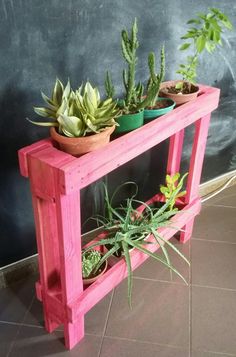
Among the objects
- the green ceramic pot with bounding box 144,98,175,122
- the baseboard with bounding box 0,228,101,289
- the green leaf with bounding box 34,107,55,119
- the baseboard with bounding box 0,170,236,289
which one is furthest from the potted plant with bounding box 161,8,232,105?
the baseboard with bounding box 0,228,101,289

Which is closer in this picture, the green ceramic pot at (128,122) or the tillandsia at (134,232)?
the green ceramic pot at (128,122)

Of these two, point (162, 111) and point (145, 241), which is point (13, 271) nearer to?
point (145, 241)

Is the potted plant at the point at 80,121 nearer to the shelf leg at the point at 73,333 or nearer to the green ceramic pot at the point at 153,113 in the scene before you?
the green ceramic pot at the point at 153,113

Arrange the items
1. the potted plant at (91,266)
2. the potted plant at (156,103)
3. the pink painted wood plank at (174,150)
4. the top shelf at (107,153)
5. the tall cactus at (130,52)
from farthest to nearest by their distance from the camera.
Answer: the pink painted wood plank at (174,150) → the potted plant at (91,266) → the potted plant at (156,103) → the tall cactus at (130,52) → the top shelf at (107,153)

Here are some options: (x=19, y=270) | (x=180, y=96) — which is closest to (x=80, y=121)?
(x=180, y=96)

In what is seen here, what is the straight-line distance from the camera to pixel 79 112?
0.97 meters

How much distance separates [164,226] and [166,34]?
767mm

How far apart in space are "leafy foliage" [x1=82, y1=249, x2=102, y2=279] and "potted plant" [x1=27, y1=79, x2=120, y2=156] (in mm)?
474

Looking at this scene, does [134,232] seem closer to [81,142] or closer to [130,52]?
[81,142]

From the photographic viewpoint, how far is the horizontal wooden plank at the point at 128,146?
0.93m

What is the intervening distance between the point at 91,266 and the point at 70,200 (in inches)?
15.6

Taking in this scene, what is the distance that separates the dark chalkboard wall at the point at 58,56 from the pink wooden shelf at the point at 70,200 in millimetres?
269

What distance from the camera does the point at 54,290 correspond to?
122cm

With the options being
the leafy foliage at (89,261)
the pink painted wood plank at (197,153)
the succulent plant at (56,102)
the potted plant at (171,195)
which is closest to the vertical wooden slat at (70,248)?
the leafy foliage at (89,261)
